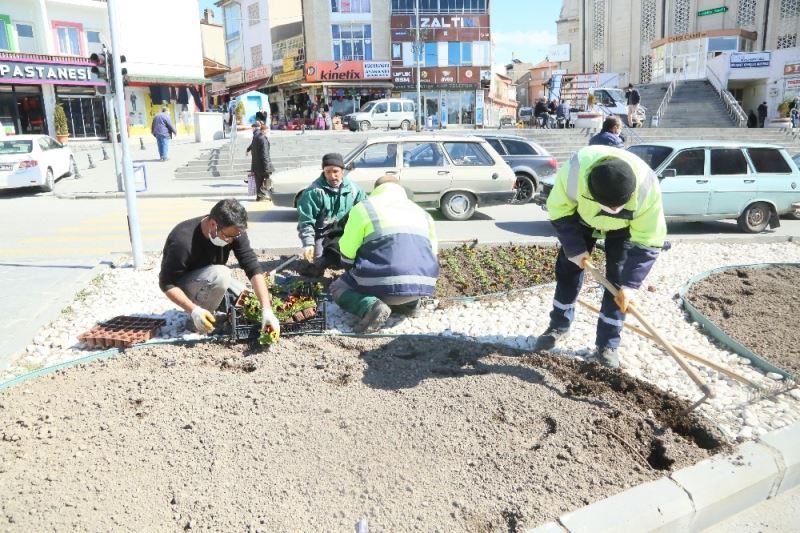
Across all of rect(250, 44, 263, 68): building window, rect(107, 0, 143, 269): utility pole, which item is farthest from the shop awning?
rect(107, 0, 143, 269): utility pole

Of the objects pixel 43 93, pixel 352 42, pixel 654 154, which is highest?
pixel 352 42

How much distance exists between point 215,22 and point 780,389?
224ft

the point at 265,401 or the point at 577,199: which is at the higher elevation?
the point at 577,199

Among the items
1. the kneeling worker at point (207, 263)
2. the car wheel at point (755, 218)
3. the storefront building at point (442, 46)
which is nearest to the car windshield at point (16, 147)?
the kneeling worker at point (207, 263)

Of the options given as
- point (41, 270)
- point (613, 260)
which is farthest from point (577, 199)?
point (41, 270)

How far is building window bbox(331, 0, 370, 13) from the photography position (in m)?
44.6

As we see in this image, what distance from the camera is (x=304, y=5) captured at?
1795 inches

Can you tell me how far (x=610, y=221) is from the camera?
14.8 feet

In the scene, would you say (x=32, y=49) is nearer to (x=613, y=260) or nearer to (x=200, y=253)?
(x=200, y=253)

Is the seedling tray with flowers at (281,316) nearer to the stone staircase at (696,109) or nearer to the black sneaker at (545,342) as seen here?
the black sneaker at (545,342)

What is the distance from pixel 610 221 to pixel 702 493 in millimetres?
2027

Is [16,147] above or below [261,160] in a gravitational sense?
above

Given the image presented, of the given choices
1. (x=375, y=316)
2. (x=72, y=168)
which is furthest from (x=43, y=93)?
(x=375, y=316)

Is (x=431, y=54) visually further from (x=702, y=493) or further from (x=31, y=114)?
(x=702, y=493)
